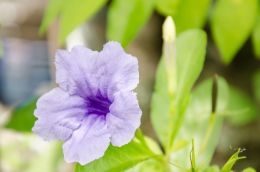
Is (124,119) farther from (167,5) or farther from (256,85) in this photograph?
(256,85)

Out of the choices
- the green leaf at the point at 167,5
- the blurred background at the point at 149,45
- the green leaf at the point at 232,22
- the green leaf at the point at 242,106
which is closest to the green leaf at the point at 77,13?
the blurred background at the point at 149,45

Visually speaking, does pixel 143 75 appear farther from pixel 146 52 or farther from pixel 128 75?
pixel 128 75

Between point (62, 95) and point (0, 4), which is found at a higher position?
point (62, 95)

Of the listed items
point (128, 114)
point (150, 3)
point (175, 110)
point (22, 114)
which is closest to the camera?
point (128, 114)

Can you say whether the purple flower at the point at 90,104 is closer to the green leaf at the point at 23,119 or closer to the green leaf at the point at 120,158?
the green leaf at the point at 120,158

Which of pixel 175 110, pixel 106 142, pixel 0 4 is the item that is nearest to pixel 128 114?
pixel 106 142

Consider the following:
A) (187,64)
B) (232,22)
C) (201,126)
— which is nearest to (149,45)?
(232,22)
